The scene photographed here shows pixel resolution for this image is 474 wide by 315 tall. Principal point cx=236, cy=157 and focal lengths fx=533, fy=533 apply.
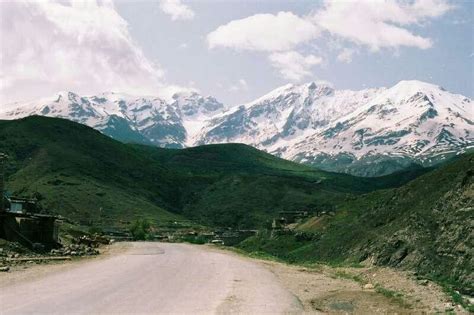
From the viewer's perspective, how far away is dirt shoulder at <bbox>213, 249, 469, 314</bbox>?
2083 cm

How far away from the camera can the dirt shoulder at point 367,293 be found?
20828 millimetres

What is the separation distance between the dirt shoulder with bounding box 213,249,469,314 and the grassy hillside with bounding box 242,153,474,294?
1340 mm

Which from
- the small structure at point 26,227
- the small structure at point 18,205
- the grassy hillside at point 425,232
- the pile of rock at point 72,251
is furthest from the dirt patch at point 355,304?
the small structure at point 18,205

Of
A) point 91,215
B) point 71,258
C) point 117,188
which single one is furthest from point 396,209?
point 117,188

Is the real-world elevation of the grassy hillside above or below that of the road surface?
above

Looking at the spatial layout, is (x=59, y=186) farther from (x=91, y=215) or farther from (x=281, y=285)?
(x=281, y=285)

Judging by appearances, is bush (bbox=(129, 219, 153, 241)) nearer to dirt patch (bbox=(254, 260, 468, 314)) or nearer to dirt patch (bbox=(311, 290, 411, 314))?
dirt patch (bbox=(254, 260, 468, 314))

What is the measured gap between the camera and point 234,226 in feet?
618

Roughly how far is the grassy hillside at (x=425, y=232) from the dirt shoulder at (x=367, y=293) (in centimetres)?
134

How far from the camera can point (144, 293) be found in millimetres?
22922

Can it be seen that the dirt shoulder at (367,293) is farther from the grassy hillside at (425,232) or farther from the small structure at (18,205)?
the small structure at (18,205)

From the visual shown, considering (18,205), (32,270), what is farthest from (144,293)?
(18,205)

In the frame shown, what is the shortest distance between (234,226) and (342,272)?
512ft

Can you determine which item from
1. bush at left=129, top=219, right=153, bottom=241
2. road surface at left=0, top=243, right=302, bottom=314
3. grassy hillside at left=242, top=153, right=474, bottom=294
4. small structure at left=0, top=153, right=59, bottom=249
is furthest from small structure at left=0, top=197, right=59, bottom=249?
bush at left=129, top=219, right=153, bottom=241
